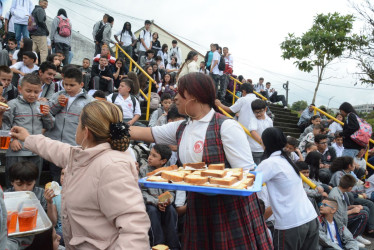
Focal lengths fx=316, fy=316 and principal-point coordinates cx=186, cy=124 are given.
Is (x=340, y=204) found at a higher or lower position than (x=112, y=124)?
lower

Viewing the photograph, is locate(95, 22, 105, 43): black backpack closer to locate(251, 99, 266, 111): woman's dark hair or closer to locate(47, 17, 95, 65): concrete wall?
locate(251, 99, 266, 111): woman's dark hair

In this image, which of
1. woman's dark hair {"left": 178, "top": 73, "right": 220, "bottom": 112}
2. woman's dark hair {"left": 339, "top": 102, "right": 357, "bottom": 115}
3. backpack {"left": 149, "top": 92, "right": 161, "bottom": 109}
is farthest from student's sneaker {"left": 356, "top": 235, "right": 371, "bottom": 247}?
backpack {"left": 149, "top": 92, "right": 161, "bottom": 109}

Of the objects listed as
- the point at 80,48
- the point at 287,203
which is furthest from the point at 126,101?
the point at 80,48

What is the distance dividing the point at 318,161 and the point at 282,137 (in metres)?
3.20

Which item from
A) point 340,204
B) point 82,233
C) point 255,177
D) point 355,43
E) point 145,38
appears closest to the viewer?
point 82,233

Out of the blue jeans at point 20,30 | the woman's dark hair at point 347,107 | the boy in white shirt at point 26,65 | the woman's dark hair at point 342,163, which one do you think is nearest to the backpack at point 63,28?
the blue jeans at point 20,30

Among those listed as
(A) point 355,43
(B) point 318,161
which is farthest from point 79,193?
(A) point 355,43

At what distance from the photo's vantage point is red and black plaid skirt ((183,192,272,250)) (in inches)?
84.8

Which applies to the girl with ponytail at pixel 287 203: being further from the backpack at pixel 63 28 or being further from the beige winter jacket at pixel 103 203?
the backpack at pixel 63 28

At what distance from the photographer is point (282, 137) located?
127 inches

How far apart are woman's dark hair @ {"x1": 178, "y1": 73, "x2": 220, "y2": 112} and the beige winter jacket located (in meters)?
0.75

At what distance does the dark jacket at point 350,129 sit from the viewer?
6.79m

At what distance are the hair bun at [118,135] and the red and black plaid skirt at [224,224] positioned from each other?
76 cm

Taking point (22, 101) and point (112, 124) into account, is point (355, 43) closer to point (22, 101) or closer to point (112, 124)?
point (22, 101)
